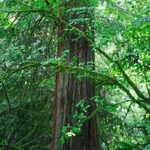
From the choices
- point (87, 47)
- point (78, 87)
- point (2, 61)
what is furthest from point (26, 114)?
point (87, 47)

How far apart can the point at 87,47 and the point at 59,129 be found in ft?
3.96

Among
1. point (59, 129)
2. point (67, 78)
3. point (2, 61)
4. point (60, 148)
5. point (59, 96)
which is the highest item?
point (2, 61)

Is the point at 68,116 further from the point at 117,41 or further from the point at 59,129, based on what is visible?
the point at 117,41

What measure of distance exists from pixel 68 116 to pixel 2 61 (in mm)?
1299

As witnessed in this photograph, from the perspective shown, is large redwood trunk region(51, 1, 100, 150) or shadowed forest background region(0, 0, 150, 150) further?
large redwood trunk region(51, 1, 100, 150)

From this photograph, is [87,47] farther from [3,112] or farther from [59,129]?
[3,112]

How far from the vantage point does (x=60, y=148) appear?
9.89ft

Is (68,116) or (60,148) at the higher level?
(68,116)

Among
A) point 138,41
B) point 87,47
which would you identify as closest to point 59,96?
point 87,47

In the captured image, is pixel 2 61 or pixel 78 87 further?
pixel 2 61

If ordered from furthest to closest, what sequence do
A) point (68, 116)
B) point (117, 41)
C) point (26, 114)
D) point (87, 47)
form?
point (26, 114) < point (87, 47) < point (68, 116) < point (117, 41)

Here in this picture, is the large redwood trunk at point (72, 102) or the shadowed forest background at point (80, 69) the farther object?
the large redwood trunk at point (72, 102)

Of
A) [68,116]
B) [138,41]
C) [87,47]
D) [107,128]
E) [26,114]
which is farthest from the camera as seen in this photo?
[107,128]

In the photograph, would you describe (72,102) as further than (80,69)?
Yes
